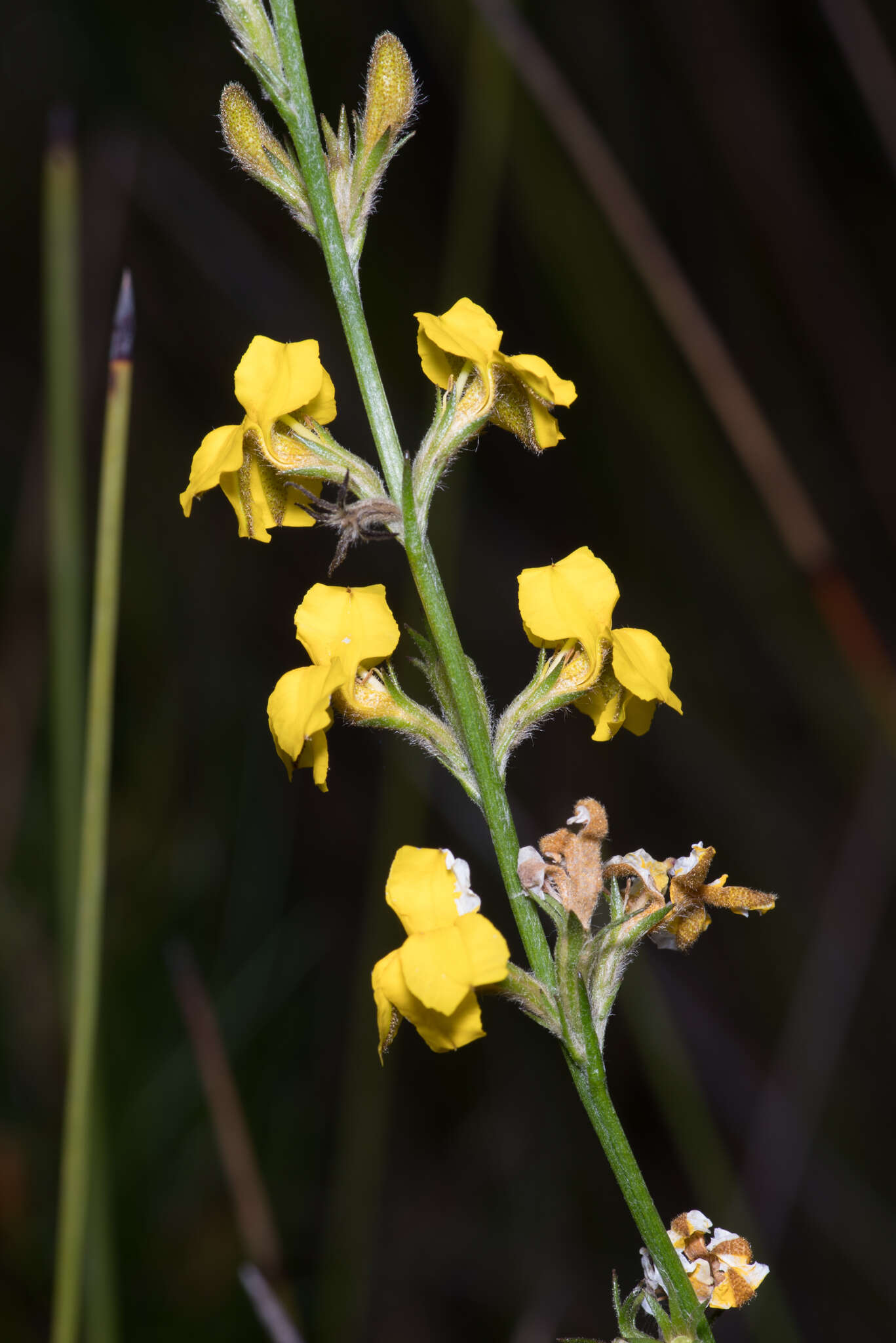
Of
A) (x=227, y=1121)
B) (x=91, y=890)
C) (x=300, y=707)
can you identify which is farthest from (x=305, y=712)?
(x=227, y=1121)

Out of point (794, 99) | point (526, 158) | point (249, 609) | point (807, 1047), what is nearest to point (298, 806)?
point (249, 609)

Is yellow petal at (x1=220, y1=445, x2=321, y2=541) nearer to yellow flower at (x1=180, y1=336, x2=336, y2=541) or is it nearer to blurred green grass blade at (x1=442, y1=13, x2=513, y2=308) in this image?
yellow flower at (x1=180, y1=336, x2=336, y2=541)

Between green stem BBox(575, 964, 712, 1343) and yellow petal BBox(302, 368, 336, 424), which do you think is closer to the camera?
green stem BBox(575, 964, 712, 1343)

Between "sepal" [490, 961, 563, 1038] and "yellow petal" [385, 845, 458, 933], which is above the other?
"yellow petal" [385, 845, 458, 933]

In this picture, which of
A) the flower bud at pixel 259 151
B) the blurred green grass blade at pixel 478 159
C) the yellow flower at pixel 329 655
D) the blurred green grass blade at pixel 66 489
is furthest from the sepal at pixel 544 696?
the blurred green grass blade at pixel 478 159

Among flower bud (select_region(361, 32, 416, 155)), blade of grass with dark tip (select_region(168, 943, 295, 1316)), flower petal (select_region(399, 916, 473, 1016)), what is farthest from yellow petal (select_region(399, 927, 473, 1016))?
blade of grass with dark tip (select_region(168, 943, 295, 1316))

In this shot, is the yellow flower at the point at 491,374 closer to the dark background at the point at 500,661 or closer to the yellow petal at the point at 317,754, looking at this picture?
the yellow petal at the point at 317,754

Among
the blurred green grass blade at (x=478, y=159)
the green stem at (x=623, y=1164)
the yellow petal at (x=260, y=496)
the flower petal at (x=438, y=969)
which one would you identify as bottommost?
the green stem at (x=623, y=1164)
